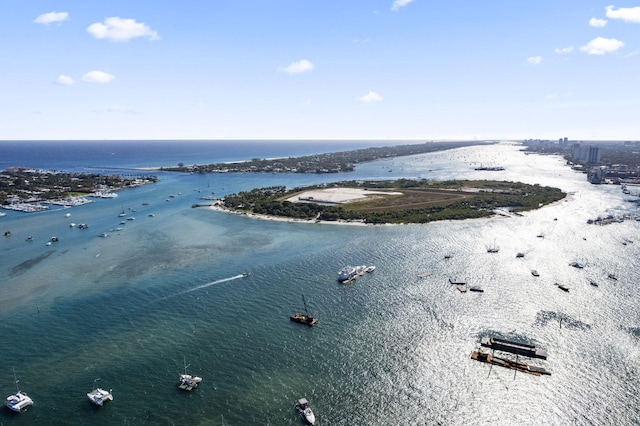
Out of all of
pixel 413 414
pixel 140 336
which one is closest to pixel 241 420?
pixel 413 414

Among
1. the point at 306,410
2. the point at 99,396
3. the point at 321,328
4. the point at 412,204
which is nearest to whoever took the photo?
the point at 306,410

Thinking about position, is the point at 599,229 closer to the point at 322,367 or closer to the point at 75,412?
the point at 322,367

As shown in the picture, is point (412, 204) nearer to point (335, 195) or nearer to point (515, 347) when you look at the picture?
point (335, 195)

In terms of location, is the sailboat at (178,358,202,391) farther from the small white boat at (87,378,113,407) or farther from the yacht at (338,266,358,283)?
the yacht at (338,266,358,283)

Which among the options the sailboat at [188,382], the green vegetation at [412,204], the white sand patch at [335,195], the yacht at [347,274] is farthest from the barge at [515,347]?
the white sand patch at [335,195]

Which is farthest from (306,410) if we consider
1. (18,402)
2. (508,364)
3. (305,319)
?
(18,402)

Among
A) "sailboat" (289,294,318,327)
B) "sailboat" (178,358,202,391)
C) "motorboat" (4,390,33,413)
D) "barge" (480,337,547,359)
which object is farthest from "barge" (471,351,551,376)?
"motorboat" (4,390,33,413)
